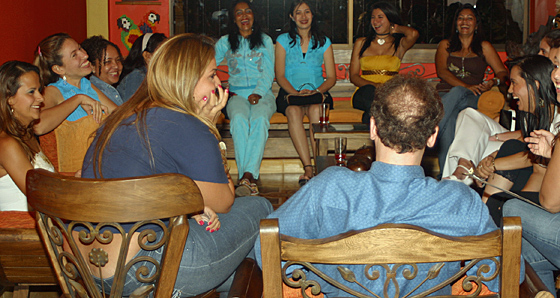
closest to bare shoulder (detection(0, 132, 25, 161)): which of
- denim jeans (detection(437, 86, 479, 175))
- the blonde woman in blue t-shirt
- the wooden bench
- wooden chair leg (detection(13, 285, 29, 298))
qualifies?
the wooden bench

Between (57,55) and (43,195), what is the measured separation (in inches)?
84.5

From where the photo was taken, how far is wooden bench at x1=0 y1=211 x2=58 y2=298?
5.61 ft

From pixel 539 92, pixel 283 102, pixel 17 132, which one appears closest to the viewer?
pixel 17 132

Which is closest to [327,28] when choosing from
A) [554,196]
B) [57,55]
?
[57,55]

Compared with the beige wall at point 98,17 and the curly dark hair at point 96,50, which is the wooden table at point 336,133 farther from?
the beige wall at point 98,17

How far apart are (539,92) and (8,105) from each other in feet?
8.05

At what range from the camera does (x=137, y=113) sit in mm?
1433

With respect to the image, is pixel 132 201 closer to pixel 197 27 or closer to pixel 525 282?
pixel 525 282

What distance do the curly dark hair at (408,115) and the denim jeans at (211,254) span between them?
1.86 ft

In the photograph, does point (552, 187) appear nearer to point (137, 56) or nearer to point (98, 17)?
point (137, 56)

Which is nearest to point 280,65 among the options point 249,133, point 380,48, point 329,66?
point 329,66

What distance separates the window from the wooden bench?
4831 mm

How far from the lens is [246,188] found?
12.7 ft

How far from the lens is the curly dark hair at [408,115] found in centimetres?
120
